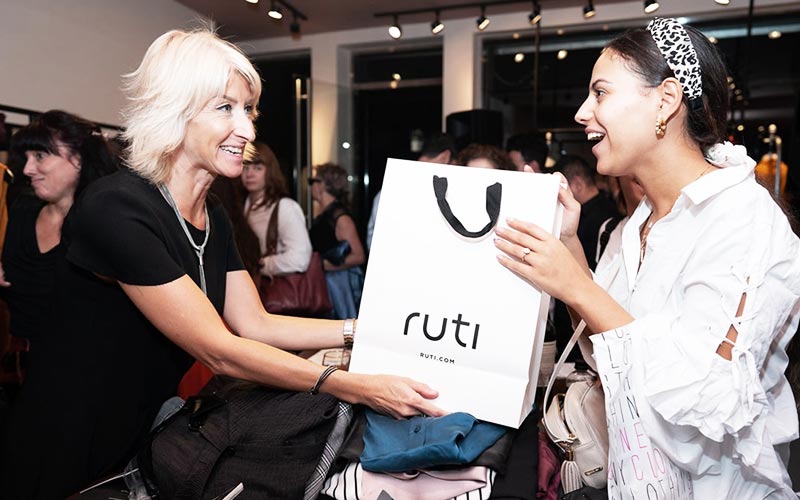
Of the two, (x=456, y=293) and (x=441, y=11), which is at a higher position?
(x=441, y=11)

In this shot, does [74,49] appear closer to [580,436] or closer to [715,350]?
[580,436]

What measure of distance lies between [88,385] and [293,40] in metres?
Answer: 6.77

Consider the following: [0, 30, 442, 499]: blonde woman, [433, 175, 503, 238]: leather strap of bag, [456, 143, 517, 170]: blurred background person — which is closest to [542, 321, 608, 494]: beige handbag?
[433, 175, 503, 238]: leather strap of bag

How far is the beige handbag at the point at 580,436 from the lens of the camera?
117 centimetres

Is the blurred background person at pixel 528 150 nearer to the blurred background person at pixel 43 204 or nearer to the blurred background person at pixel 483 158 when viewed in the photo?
the blurred background person at pixel 483 158

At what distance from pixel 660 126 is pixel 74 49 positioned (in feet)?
17.7

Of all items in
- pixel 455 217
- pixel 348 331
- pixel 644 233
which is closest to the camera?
pixel 455 217

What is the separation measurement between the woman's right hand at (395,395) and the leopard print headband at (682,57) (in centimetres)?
76

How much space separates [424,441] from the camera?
1.03 metres

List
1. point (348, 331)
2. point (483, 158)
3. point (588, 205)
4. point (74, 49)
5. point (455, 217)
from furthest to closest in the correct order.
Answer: point (74, 49) → point (588, 205) → point (483, 158) → point (348, 331) → point (455, 217)

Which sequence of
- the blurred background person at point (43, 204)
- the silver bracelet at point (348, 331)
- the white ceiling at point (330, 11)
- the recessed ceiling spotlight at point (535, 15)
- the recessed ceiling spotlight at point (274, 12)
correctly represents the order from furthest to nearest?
1. the white ceiling at point (330, 11)
2. the recessed ceiling spotlight at point (535, 15)
3. the recessed ceiling spotlight at point (274, 12)
4. the blurred background person at point (43, 204)
5. the silver bracelet at point (348, 331)

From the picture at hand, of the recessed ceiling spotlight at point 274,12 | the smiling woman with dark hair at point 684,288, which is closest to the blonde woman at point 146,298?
the smiling woman with dark hair at point 684,288

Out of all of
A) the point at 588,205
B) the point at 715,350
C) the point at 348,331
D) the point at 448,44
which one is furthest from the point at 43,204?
the point at 448,44

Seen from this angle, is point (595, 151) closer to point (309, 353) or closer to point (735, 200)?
point (735, 200)
